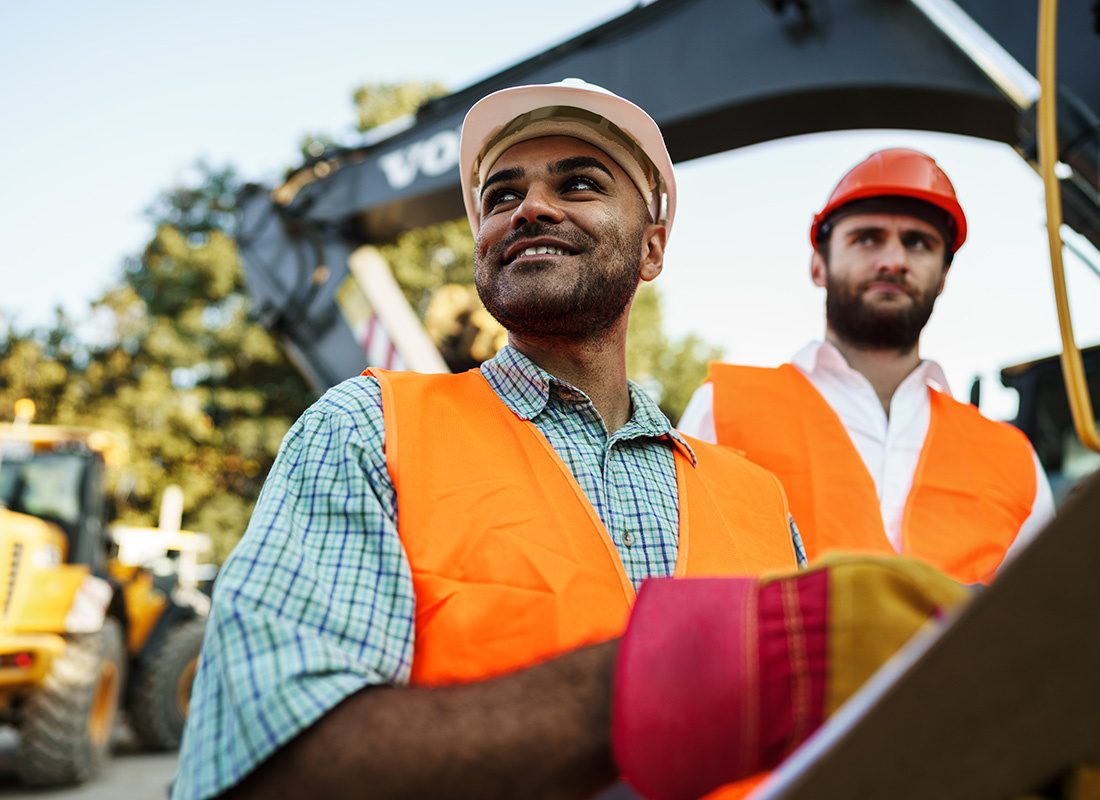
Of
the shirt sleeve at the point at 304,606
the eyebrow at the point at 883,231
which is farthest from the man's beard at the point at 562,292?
the eyebrow at the point at 883,231

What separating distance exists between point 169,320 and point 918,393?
22.4 metres

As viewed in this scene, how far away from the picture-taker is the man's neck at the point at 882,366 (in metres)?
2.98

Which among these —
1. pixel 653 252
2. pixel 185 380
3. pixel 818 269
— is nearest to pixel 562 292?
pixel 653 252

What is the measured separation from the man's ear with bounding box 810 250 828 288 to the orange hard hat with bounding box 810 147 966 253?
20 cm

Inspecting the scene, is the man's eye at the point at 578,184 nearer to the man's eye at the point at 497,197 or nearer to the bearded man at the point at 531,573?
the bearded man at the point at 531,573

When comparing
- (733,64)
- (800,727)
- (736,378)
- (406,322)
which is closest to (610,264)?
(736,378)

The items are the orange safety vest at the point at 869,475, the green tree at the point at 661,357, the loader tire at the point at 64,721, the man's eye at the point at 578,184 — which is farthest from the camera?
the green tree at the point at 661,357

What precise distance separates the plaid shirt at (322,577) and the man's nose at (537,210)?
0.41 m

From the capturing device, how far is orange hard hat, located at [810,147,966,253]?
9.59ft

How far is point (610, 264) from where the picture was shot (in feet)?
6.77

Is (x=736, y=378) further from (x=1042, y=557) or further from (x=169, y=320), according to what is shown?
(x=169, y=320)

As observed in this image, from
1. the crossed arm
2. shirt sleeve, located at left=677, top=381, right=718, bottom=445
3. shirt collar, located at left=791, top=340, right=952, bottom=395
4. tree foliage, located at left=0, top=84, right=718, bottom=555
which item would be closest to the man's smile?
shirt sleeve, located at left=677, top=381, right=718, bottom=445

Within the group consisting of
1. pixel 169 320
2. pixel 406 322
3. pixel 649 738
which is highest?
pixel 169 320

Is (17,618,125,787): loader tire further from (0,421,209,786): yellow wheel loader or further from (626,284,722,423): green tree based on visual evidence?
(626,284,722,423): green tree
